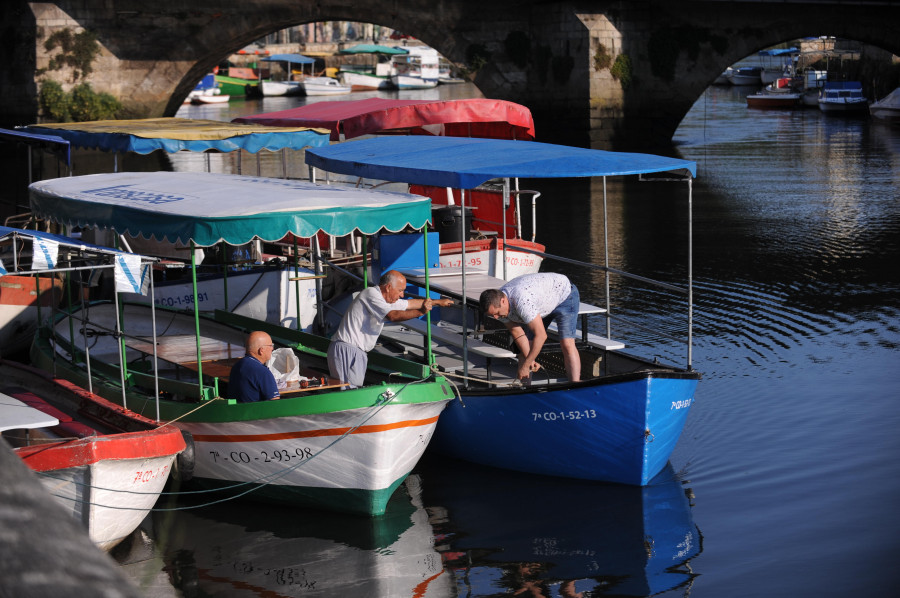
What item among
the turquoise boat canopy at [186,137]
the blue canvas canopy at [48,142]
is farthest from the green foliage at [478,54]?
the blue canvas canopy at [48,142]

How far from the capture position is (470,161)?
8891 millimetres

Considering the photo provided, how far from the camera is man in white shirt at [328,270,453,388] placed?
792 centimetres

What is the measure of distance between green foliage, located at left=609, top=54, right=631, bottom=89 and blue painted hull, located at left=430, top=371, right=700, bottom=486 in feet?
84.0

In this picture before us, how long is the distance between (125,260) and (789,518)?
4.64 m

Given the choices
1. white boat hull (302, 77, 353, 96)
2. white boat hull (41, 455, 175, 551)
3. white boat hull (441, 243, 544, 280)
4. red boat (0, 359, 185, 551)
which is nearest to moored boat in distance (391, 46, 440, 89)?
white boat hull (302, 77, 353, 96)

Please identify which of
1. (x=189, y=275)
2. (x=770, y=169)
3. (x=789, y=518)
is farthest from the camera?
(x=770, y=169)

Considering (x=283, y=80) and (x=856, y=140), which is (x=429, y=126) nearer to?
(x=856, y=140)

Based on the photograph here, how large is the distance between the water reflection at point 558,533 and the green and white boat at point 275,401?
619 mm

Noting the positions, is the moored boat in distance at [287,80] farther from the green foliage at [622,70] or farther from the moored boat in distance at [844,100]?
the green foliage at [622,70]

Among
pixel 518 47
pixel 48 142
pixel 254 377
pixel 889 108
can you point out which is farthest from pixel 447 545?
pixel 889 108

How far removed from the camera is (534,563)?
6785 millimetres

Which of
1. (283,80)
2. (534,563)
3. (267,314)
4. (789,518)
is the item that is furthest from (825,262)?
(283,80)

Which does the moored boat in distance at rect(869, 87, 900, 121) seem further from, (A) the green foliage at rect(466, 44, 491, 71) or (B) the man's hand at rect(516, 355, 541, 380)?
(B) the man's hand at rect(516, 355, 541, 380)

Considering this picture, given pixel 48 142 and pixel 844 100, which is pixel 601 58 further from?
pixel 48 142
